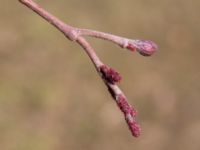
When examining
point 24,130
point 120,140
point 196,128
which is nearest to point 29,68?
point 24,130

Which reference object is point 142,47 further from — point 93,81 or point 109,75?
point 93,81

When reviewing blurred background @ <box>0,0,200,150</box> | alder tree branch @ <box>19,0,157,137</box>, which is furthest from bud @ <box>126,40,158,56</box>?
blurred background @ <box>0,0,200,150</box>

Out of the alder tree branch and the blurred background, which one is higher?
the blurred background

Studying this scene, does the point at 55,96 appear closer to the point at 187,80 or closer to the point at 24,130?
the point at 24,130

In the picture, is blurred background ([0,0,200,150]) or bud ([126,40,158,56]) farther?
blurred background ([0,0,200,150])

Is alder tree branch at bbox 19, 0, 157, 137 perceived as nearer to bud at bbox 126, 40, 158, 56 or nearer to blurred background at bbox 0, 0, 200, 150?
bud at bbox 126, 40, 158, 56

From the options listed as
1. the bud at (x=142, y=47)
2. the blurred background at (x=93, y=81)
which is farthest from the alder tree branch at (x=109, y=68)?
the blurred background at (x=93, y=81)

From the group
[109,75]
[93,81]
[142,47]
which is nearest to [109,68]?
[109,75]

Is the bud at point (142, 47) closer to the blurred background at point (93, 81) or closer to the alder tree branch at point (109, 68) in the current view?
the alder tree branch at point (109, 68)

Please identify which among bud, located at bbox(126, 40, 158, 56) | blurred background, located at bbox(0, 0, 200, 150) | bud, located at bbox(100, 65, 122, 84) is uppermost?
blurred background, located at bbox(0, 0, 200, 150)
